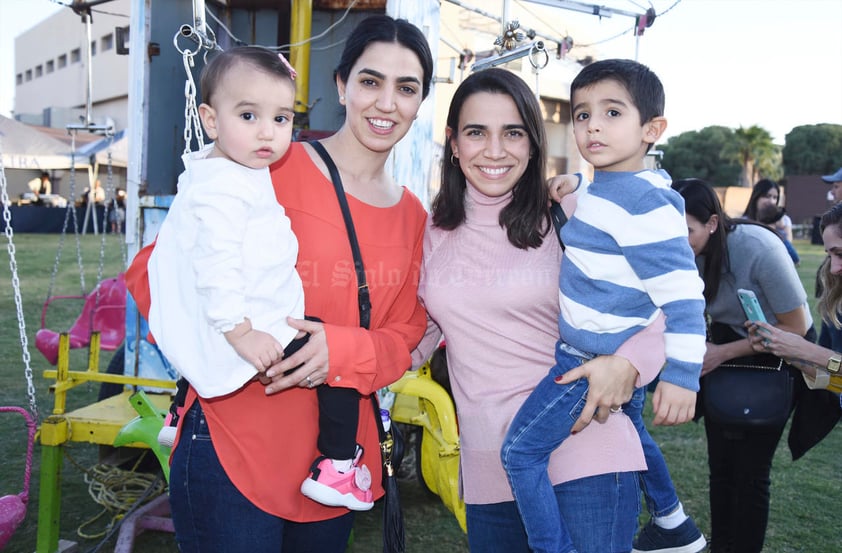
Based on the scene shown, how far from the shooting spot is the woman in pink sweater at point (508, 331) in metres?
1.71

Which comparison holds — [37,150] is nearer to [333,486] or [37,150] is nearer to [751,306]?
[751,306]

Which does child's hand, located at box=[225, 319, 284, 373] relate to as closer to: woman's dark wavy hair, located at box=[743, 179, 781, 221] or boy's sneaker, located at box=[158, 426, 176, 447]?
boy's sneaker, located at box=[158, 426, 176, 447]

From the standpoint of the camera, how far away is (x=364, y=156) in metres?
1.85

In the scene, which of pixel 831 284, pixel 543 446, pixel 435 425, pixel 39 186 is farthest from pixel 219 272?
pixel 39 186

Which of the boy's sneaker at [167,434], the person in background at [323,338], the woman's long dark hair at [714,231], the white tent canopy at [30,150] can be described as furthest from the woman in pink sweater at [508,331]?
the white tent canopy at [30,150]

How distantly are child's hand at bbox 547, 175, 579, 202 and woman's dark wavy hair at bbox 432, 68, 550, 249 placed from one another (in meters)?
0.06

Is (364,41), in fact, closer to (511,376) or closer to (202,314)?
(202,314)

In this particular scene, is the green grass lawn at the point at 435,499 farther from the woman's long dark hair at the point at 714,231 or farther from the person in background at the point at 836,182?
the person in background at the point at 836,182

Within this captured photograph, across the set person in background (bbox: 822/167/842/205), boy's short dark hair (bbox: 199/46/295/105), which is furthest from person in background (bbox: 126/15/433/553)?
person in background (bbox: 822/167/842/205)

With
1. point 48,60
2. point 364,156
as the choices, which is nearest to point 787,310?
point 364,156

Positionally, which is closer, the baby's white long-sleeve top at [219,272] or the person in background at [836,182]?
the baby's white long-sleeve top at [219,272]

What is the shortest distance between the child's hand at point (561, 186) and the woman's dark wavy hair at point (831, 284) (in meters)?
1.62

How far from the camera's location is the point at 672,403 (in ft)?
5.39

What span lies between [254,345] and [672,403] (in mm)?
1000
